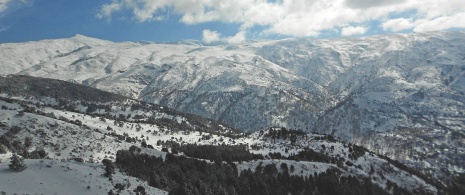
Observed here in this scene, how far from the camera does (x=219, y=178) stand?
153000 mm

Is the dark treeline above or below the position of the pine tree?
below

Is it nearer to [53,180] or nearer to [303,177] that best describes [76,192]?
[53,180]

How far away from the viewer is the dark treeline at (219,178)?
121375mm

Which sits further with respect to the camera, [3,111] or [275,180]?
[3,111]

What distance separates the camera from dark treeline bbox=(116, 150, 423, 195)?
121375mm

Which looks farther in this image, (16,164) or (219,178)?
(219,178)

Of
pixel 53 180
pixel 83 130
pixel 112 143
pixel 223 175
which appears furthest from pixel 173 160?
pixel 53 180

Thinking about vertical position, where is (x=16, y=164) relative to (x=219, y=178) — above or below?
above

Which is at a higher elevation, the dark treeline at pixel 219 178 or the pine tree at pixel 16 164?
the pine tree at pixel 16 164

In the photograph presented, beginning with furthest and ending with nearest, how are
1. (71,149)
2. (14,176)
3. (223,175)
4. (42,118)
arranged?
(42,118) < (71,149) < (223,175) < (14,176)

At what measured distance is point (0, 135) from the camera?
164 m

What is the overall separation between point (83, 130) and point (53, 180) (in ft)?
382

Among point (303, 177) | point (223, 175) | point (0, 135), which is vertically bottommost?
point (303, 177)

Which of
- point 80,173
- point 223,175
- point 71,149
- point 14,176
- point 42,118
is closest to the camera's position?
point 14,176
